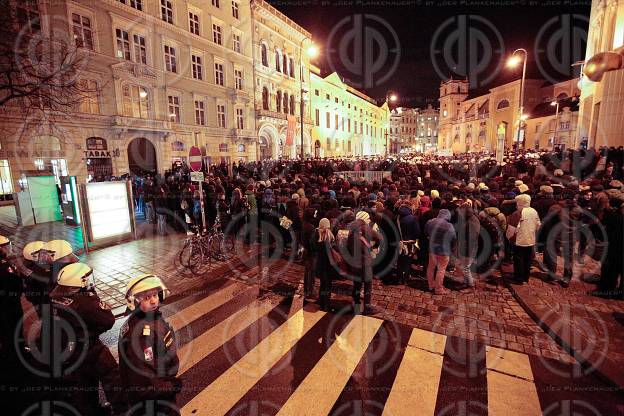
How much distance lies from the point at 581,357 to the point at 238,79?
3417 cm

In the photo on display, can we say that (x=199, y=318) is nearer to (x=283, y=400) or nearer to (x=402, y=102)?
(x=283, y=400)

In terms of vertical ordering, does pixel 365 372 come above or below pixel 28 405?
below

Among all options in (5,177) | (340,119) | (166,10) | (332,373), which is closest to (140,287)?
(332,373)

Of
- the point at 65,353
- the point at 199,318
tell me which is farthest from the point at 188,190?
the point at 65,353

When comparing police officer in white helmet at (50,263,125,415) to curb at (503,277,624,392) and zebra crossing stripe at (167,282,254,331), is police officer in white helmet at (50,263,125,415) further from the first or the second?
curb at (503,277,624,392)

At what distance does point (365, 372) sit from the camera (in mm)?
3943

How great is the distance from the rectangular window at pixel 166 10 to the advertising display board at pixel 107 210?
69.0 feet

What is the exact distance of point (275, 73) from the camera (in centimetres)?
3697

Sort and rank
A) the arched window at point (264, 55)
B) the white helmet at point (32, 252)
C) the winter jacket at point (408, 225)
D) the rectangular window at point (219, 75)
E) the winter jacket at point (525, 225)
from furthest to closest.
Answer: the arched window at point (264, 55) → the rectangular window at point (219, 75) → the winter jacket at point (408, 225) → the winter jacket at point (525, 225) → the white helmet at point (32, 252)

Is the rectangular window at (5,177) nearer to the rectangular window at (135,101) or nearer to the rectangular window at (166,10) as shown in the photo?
the rectangular window at (135,101)

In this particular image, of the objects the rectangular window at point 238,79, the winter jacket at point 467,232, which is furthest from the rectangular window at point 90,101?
the winter jacket at point 467,232

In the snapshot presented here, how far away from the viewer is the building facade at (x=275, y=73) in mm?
34250

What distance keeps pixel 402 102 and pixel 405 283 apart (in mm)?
124805

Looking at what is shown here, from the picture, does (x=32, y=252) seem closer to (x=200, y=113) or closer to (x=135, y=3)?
(x=135, y=3)
